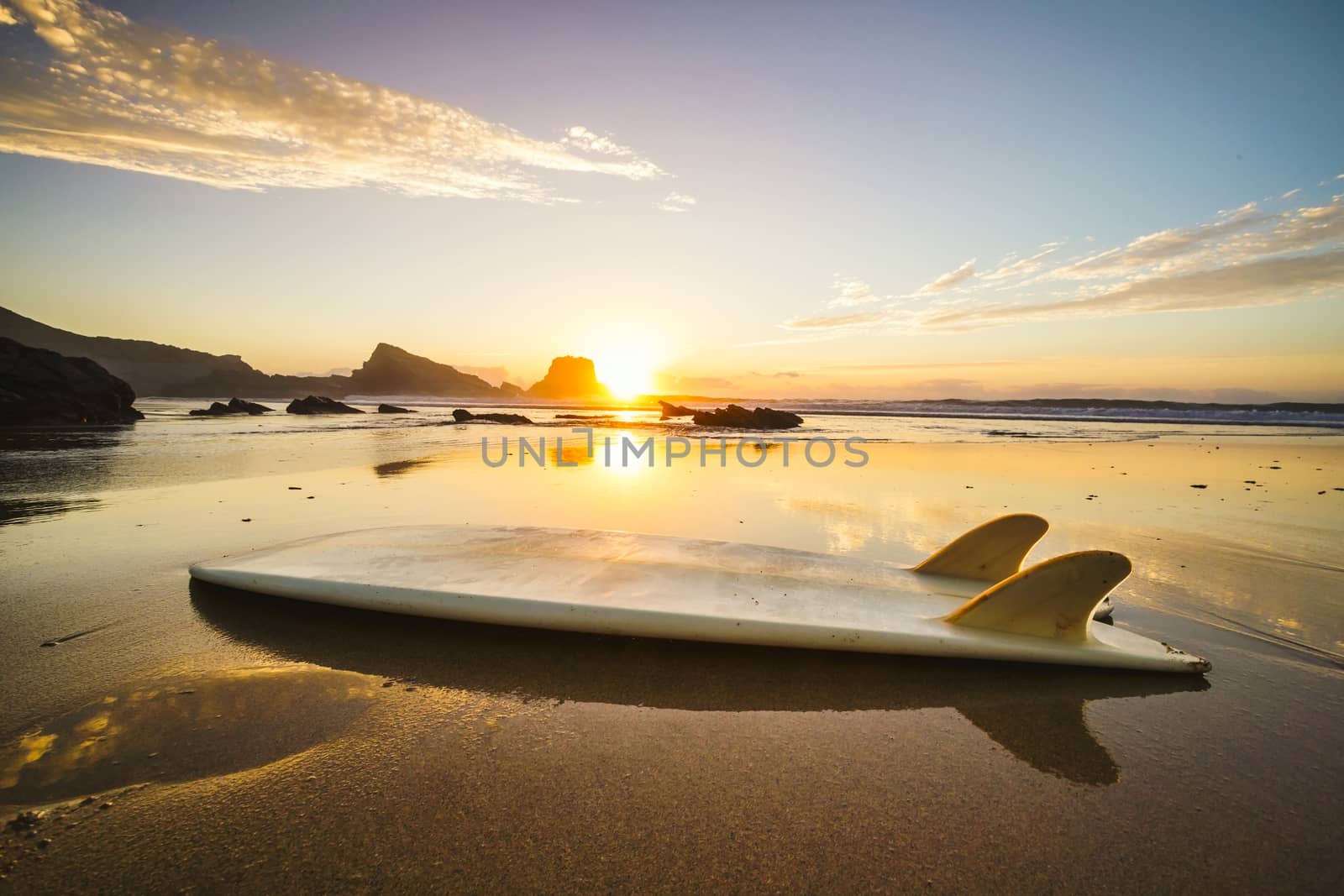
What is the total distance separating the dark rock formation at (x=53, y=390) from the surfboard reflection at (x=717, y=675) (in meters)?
17.3

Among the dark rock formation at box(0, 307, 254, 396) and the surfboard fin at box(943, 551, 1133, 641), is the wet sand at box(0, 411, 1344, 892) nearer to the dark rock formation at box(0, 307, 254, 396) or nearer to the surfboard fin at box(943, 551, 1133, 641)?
the surfboard fin at box(943, 551, 1133, 641)

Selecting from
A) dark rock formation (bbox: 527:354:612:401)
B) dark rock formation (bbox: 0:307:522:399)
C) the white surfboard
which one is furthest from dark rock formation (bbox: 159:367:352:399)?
the white surfboard

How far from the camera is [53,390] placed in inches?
549

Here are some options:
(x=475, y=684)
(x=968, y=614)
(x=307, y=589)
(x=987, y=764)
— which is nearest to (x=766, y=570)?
(x=968, y=614)

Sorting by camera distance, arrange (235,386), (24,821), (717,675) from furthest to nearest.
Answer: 1. (235,386)
2. (717,675)
3. (24,821)

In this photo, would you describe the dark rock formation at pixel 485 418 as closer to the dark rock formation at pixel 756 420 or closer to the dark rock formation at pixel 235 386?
the dark rock formation at pixel 756 420

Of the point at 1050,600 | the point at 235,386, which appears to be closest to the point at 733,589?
the point at 1050,600

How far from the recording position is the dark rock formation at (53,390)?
519 inches

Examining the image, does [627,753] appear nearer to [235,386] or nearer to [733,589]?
[733,589]

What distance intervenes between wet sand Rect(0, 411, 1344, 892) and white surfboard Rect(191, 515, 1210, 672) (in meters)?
0.13

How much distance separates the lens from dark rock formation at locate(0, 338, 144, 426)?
1319cm

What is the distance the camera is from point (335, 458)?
8.84 metres

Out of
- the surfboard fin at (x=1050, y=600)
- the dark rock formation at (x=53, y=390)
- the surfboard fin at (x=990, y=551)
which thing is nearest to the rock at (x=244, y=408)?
the dark rock formation at (x=53, y=390)

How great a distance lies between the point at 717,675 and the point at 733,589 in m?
0.50
